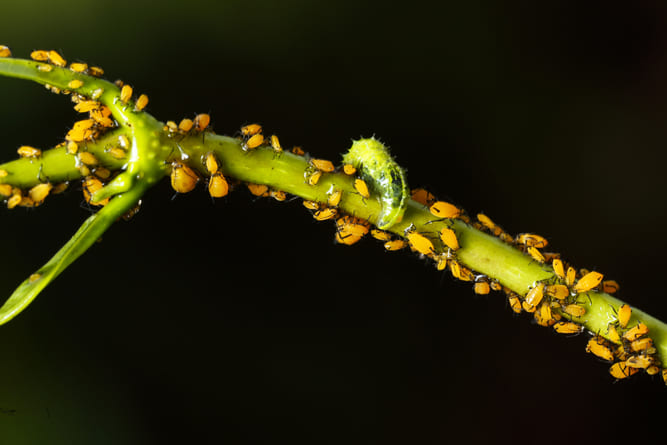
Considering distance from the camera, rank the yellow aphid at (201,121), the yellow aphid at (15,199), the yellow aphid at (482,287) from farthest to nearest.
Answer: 1. the yellow aphid at (482,287)
2. the yellow aphid at (201,121)
3. the yellow aphid at (15,199)

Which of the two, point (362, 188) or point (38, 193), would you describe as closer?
point (38, 193)

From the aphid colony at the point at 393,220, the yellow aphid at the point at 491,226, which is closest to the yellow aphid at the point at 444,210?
the aphid colony at the point at 393,220

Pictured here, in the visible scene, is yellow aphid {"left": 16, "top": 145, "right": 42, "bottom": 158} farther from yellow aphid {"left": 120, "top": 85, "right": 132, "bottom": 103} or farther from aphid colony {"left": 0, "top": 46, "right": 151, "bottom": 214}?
yellow aphid {"left": 120, "top": 85, "right": 132, "bottom": 103}

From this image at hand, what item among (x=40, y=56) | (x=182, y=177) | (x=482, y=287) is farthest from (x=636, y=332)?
(x=40, y=56)

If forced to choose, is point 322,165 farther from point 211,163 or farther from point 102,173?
point 102,173

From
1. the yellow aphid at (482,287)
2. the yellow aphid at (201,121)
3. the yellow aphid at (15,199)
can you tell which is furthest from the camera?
the yellow aphid at (482,287)

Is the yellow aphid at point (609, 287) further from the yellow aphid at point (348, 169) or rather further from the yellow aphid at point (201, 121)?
the yellow aphid at point (201, 121)
